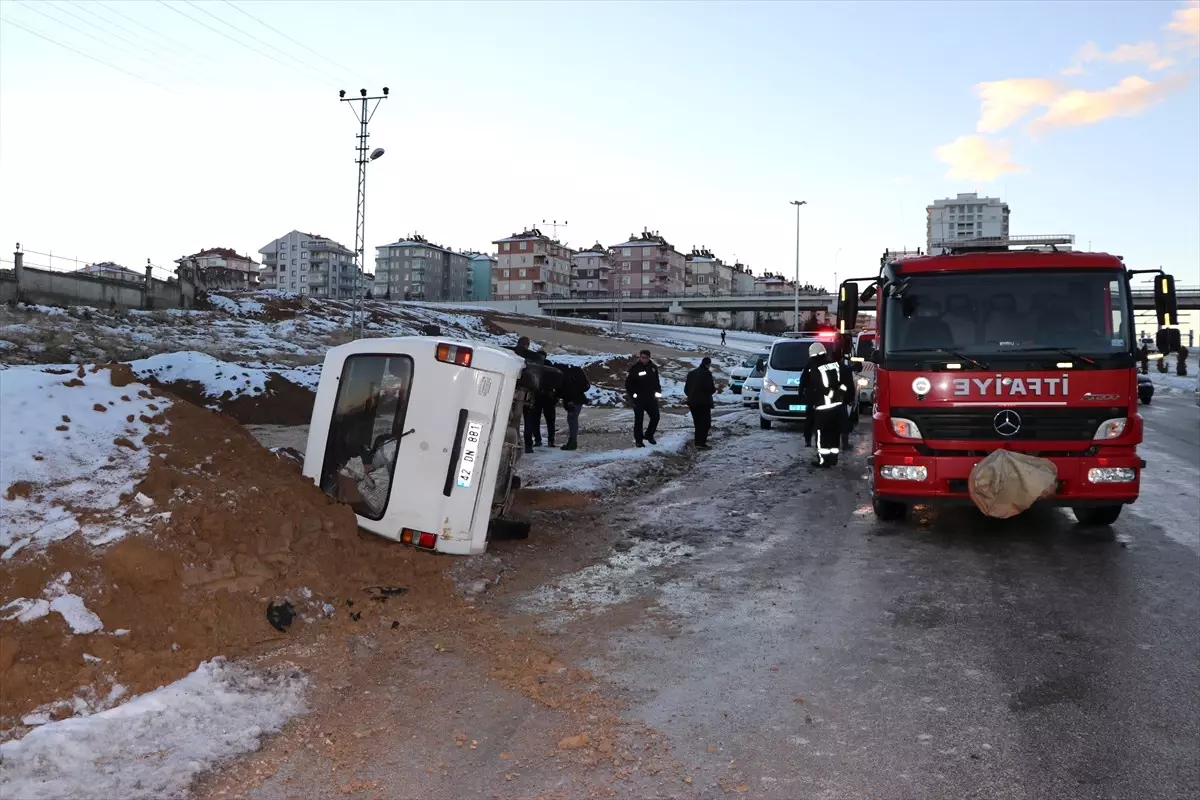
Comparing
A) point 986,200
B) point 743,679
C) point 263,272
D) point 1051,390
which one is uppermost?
point 263,272

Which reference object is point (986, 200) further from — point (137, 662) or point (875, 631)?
point (137, 662)

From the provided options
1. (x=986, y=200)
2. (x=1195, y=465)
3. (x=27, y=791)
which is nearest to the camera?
(x=27, y=791)

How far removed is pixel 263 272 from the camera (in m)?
146

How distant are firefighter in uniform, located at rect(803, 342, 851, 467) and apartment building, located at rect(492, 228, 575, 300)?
119045 mm

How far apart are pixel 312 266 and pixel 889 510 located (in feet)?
446

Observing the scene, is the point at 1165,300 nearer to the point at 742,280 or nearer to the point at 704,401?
the point at 704,401

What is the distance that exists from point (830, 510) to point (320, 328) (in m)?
32.9

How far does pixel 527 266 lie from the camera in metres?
135

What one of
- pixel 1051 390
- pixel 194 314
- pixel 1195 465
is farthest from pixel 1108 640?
pixel 194 314

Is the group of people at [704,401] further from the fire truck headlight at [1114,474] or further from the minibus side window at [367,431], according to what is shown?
the fire truck headlight at [1114,474]

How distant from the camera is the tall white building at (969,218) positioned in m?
16.2

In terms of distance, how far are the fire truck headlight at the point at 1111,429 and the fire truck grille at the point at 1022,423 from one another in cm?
3

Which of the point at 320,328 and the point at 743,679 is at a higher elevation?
the point at 320,328

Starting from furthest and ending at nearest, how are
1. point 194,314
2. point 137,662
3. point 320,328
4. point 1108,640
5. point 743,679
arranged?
point 320,328 < point 194,314 < point 1108,640 < point 743,679 < point 137,662
